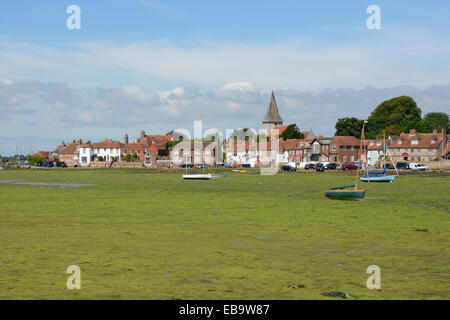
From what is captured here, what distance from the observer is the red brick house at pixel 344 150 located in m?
172

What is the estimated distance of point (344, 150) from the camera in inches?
6791

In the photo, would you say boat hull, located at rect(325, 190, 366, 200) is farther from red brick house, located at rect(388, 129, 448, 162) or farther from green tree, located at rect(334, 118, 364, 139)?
green tree, located at rect(334, 118, 364, 139)

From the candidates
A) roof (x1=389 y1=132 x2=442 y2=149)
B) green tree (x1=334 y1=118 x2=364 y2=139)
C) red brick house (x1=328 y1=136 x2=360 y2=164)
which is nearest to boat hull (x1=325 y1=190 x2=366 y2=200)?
red brick house (x1=328 y1=136 x2=360 y2=164)

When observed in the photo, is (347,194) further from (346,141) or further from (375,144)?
(375,144)

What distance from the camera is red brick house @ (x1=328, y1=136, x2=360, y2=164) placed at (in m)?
172

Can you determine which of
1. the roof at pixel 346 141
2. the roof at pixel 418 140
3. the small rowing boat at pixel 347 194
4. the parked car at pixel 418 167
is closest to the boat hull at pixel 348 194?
the small rowing boat at pixel 347 194

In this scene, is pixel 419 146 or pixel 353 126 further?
pixel 353 126

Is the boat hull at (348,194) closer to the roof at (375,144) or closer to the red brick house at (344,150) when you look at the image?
the red brick house at (344,150)

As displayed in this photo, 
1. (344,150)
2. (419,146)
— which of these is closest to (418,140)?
(419,146)

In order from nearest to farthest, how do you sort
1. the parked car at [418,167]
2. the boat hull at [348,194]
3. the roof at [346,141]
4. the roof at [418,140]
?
the boat hull at [348,194]
the parked car at [418,167]
the roof at [418,140]
the roof at [346,141]

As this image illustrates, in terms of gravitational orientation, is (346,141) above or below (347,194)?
above

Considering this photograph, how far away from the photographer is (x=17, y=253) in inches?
790

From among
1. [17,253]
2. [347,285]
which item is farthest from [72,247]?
[347,285]

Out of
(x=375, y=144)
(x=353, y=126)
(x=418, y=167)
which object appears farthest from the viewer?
(x=353, y=126)
